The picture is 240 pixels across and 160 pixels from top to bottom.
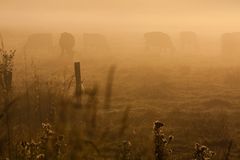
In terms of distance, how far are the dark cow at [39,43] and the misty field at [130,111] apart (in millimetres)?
9752

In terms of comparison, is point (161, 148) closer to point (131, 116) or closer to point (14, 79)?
point (131, 116)

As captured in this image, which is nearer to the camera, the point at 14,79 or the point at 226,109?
the point at 226,109

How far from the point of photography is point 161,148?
394 cm

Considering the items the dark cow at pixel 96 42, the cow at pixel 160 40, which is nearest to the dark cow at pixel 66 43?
the dark cow at pixel 96 42

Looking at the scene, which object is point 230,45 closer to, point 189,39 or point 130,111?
point 189,39

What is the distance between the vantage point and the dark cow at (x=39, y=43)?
43406 millimetres

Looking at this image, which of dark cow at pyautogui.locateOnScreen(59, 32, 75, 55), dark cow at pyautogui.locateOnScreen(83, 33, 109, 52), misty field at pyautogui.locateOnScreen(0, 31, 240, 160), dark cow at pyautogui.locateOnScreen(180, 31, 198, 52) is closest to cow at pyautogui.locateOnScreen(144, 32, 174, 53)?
dark cow at pyautogui.locateOnScreen(83, 33, 109, 52)

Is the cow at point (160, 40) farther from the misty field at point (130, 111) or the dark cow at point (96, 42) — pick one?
the misty field at point (130, 111)

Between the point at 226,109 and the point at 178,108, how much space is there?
1.91 metres

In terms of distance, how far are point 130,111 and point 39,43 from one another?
90.1ft

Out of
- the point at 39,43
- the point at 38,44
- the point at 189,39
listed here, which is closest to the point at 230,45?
the point at 189,39

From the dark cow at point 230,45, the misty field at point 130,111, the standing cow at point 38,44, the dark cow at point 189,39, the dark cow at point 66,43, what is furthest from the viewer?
the dark cow at point 189,39

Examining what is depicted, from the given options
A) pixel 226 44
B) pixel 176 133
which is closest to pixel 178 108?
pixel 176 133

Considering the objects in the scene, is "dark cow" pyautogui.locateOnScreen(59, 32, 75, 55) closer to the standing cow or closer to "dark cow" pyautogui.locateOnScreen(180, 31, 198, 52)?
the standing cow
